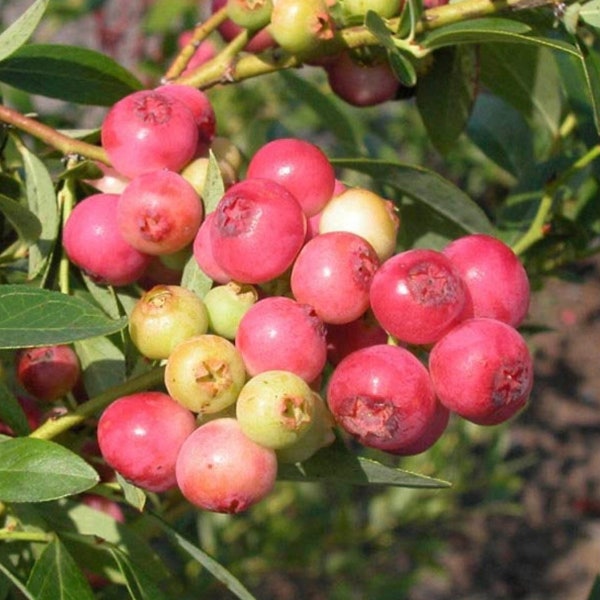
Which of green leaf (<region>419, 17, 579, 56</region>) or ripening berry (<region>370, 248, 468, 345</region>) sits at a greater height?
green leaf (<region>419, 17, 579, 56</region>)

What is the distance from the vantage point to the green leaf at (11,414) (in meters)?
0.82

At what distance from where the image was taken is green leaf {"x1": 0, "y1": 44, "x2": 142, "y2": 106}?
957 millimetres

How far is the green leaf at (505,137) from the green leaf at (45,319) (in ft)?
2.23

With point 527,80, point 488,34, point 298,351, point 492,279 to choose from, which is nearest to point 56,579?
point 298,351

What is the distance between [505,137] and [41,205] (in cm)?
60

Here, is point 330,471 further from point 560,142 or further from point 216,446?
point 560,142

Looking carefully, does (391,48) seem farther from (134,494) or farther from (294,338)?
(134,494)

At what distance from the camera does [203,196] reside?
0.80 m

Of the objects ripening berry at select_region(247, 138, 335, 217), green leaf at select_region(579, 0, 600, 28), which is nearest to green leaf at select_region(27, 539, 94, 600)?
ripening berry at select_region(247, 138, 335, 217)

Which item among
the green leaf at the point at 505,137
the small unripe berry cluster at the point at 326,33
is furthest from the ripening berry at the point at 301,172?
the green leaf at the point at 505,137

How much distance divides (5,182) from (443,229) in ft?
1.34

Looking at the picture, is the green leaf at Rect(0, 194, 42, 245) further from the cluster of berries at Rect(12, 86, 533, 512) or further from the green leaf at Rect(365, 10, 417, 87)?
the green leaf at Rect(365, 10, 417, 87)

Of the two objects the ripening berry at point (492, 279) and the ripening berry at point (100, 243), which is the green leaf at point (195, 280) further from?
the ripening berry at point (492, 279)

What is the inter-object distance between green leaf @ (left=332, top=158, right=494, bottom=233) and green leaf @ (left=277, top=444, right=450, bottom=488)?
28 cm
